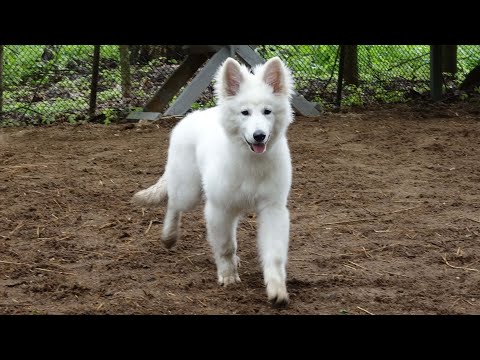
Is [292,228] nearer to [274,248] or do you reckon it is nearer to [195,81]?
[274,248]

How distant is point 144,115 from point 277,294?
6.59 meters

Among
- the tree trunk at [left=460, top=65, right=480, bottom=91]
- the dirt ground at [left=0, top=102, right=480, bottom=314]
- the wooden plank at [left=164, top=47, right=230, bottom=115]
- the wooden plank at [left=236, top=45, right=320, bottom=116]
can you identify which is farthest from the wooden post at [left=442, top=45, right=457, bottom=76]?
the wooden plank at [left=164, top=47, right=230, bottom=115]

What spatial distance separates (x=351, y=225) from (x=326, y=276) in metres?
1.28

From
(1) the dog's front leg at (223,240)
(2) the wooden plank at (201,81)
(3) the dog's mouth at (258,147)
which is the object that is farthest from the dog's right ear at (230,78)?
(2) the wooden plank at (201,81)

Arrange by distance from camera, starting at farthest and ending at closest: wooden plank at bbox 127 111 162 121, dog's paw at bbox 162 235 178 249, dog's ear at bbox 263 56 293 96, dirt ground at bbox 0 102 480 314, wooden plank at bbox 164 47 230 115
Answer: wooden plank at bbox 127 111 162 121 < wooden plank at bbox 164 47 230 115 < dog's paw at bbox 162 235 178 249 < dog's ear at bbox 263 56 293 96 < dirt ground at bbox 0 102 480 314

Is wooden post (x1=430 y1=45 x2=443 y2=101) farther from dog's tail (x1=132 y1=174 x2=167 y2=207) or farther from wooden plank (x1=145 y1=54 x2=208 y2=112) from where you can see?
dog's tail (x1=132 y1=174 x2=167 y2=207)

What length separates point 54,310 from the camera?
15.2ft

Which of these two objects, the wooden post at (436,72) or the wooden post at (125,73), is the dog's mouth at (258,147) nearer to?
the wooden post at (125,73)

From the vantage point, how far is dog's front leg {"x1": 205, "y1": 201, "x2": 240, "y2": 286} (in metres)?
5.26

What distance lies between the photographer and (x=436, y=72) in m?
11.9

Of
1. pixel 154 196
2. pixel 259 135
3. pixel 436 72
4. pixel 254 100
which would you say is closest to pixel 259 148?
pixel 259 135

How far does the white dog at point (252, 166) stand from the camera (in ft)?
16.2

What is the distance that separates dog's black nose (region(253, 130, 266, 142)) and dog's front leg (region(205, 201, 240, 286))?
671 mm

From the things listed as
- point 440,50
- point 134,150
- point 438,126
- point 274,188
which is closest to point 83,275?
point 274,188
